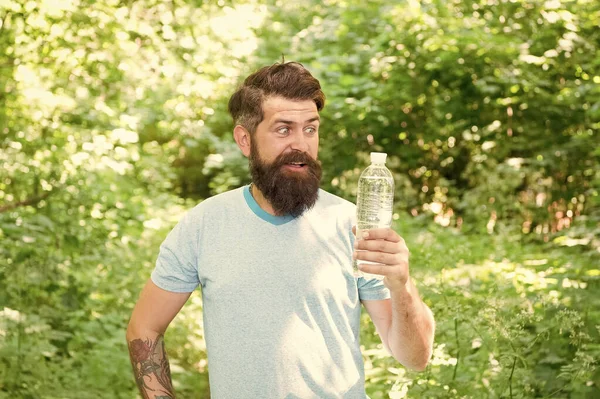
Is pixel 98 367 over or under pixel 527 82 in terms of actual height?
under

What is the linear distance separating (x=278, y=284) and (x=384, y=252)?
1.33 ft

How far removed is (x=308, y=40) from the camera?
42.4 ft

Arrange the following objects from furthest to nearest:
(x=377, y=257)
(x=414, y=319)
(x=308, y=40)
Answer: (x=308, y=40) → (x=414, y=319) → (x=377, y=257)

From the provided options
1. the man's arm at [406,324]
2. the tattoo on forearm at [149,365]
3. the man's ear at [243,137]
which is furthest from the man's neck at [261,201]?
the tattoo on forearm at [149,365]

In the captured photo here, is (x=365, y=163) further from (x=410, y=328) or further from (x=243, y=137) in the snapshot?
(x=410, y=328)

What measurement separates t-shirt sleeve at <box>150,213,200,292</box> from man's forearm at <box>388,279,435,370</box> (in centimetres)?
67

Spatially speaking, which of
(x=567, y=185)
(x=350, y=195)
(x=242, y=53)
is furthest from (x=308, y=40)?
(x=567, y=185)

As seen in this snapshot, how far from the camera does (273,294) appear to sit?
2139mm

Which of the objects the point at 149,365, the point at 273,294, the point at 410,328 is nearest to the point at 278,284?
the point at 273,294

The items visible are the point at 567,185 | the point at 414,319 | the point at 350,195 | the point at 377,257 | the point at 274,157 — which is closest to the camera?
the point at 377,257

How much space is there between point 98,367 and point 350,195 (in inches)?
272

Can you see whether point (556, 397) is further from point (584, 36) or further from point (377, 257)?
point (584, 36)

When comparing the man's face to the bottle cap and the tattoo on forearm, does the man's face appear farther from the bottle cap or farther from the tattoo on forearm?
the tattoo on forearm

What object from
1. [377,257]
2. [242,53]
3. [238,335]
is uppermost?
[242,53]
